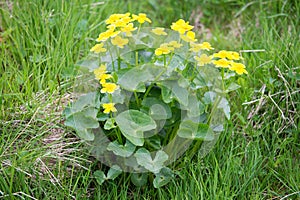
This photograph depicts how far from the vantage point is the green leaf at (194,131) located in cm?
203

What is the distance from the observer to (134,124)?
1971 millimetres

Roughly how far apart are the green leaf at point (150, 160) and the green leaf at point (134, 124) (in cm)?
6

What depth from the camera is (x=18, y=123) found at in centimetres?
228

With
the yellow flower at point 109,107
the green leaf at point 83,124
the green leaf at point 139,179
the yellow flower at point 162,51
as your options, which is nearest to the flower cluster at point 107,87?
the yellow flower at point 109,107

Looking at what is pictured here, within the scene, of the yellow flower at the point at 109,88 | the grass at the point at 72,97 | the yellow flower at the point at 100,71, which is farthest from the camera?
the grass at the point at 72,97

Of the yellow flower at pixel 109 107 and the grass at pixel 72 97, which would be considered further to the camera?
the grass at pixel 72 97

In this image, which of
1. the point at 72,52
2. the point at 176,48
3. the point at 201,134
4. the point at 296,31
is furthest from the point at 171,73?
the point at 296,31

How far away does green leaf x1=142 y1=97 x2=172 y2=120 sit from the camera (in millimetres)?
2025

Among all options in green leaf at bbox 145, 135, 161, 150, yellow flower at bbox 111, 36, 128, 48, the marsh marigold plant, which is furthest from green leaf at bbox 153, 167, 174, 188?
yellow flower at bbox 111, 36, 128, 48

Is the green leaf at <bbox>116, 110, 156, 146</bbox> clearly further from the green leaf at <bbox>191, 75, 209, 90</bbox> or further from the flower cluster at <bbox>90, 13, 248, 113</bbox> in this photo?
the green leaf at <bbox>191, 75, 209, 90</bbox>

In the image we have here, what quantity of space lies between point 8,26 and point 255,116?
59.7 inches

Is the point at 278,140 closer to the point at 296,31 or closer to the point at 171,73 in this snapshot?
the point at 171,73

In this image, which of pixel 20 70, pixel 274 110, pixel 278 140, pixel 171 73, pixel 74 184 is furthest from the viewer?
pixel 20 70

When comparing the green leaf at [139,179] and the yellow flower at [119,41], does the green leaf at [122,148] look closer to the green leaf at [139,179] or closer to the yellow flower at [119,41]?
the green leaf at [139,179]
